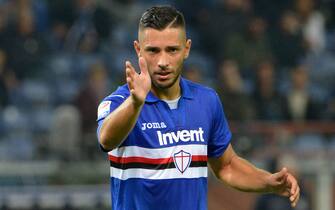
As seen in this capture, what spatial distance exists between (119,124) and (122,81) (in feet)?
24.2

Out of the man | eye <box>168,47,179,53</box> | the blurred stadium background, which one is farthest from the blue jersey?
the blurred stadium background

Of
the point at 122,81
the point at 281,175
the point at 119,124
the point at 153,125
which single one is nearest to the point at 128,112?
the point at 119,124

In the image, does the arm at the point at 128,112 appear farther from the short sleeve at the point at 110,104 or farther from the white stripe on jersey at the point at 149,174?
the white stripe on jersey at the point at 149,174

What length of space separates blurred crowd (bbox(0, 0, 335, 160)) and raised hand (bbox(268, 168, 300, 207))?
5.70 meters

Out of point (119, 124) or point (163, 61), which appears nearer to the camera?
point (119, 124)

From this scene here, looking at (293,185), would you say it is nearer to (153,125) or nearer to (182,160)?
(182,160)

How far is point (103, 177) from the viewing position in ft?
34.2

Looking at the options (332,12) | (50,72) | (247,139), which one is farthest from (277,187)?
(332,12)

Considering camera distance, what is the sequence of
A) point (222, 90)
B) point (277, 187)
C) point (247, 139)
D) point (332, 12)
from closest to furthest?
point (277, 187)
point (247, 139)
point (222, 90)
point (332, 12)

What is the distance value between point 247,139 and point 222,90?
3.31 feet

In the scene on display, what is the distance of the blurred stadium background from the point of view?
33.6ft

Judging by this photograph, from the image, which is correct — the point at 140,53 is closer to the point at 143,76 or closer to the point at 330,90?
the point at 143,76

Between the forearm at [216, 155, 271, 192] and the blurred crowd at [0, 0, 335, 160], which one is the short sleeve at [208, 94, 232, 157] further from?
the blurred crowd at [0, 0, 335, 160]

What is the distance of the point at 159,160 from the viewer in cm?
470
